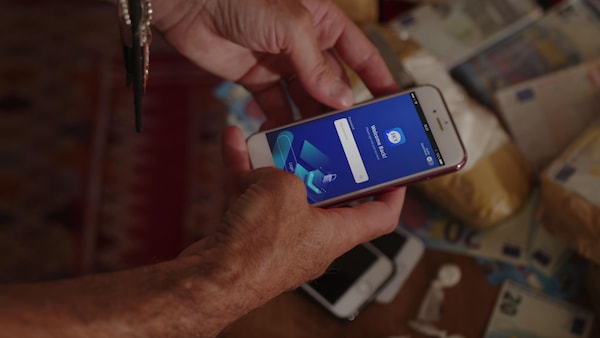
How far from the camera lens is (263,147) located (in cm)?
66

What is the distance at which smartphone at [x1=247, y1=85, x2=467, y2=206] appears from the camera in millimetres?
640

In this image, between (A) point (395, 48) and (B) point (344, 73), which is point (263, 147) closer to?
(B) point (344, 73)

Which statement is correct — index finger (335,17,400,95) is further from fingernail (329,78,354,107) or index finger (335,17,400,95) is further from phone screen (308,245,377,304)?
phone screen (308,245,377,304)

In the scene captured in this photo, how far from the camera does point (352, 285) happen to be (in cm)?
73

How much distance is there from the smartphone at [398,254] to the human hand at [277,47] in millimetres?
214

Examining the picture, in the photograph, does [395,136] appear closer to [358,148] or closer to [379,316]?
[358,148]

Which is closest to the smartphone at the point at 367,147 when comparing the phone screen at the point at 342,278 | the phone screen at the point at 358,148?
the phone screen at the point at 358,148

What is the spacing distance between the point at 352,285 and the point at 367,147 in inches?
8.0

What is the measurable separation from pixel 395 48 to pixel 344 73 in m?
0.13

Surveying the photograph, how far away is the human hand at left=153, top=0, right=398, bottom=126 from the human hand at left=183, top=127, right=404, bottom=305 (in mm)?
176

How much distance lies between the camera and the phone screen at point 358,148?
642 millimetres

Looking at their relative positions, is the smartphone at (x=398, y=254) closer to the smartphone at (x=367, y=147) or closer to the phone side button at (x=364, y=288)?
the phone side button at (x=364, y=288)

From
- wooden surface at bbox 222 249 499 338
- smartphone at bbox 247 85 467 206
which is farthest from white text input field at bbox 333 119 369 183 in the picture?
wooden surface at bbox 222 249 499 338

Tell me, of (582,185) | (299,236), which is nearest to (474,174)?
(582,185)
